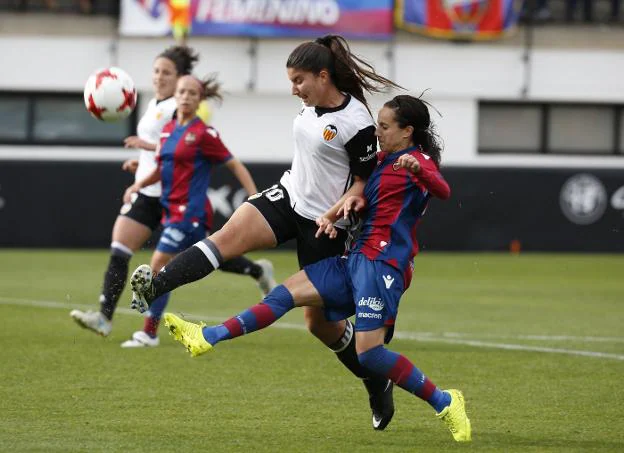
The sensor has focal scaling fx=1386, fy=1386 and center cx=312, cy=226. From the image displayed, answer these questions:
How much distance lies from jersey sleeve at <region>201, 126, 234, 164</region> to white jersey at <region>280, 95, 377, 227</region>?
3324mm

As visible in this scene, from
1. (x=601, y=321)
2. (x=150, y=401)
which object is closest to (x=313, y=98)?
(x=150, y=401)

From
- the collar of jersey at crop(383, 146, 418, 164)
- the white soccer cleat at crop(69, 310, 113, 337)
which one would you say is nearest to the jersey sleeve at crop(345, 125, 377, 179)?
the collar of jersey at crop(383, 146, 418, 164)

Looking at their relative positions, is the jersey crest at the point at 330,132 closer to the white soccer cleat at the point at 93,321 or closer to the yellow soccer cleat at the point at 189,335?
the yellow soccer cleat at the point at 189,335

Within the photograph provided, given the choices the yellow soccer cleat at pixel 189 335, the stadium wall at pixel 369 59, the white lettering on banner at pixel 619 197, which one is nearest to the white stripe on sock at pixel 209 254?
the yellow soccer cleat at pixel 189 335

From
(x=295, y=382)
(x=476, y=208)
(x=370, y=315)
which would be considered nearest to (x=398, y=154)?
(x=370, y=315)

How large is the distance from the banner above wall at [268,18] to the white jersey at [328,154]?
17764 mm

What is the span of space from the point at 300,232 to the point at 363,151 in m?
0.56

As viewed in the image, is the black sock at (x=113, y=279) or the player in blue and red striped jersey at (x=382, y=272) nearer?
the player in blue and red striped jersey at (x=382, y=272)

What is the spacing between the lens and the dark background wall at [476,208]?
2347 centimetres

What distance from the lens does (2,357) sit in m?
9.74

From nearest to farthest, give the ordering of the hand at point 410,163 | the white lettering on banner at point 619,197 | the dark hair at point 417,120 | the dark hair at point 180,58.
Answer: the hand at point 410,163 → the dark hair at point 417,120 → the dark hair at point 180,58 → the white lettering on banner at point 619,197

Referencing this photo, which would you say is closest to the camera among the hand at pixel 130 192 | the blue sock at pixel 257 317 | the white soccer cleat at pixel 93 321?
the blue sock at pixel 257 317

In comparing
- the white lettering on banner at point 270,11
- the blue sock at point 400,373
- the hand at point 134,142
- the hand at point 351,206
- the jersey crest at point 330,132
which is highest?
the white lettering on banner at point 270,11

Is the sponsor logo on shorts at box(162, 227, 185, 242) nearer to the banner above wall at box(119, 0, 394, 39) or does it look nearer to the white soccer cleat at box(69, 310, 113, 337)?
the white soccer cleat at box(69, 310, 113, 337)
